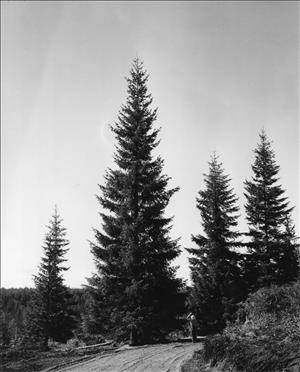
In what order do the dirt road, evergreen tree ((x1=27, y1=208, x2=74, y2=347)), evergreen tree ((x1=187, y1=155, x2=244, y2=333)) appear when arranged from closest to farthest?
1. the dirt road
2. evergreen tree ((x1=187, y1=155, x2=244, y2=333))
3. evergreen tree ((x1=27, y1=208, x2=74, y2=347))

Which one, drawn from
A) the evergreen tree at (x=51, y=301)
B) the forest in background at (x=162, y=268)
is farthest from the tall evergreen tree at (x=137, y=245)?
the evergreen tree at (x=51, y=301)

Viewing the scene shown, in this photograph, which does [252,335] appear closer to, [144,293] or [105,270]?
[144,293]

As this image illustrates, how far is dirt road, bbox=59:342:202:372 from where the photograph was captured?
1220cm

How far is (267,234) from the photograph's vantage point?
3241cm

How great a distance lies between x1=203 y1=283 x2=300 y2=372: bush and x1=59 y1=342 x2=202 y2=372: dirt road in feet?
4.72

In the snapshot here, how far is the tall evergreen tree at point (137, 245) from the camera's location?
64.3 feet

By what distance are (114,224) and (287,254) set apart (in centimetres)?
1697

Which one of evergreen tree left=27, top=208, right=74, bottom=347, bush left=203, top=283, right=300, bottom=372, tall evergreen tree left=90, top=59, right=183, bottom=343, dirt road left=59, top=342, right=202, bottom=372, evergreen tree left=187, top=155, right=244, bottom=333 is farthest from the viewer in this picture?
evergreen tree left=27, top=208, right=74, bottom=347

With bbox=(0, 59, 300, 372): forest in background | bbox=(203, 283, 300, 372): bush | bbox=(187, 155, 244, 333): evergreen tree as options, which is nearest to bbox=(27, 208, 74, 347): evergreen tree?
bbox=(0, 59, 300, 372): forest in background

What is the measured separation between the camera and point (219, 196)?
31859 millimetres

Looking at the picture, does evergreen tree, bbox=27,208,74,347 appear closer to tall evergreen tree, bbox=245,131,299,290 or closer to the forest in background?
the forest in background

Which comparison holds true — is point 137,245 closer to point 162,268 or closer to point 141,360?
point 162,268

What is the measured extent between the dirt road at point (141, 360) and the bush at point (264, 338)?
1438 millimetres

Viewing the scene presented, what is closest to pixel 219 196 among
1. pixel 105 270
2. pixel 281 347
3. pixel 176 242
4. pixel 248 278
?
pixel 248 278
